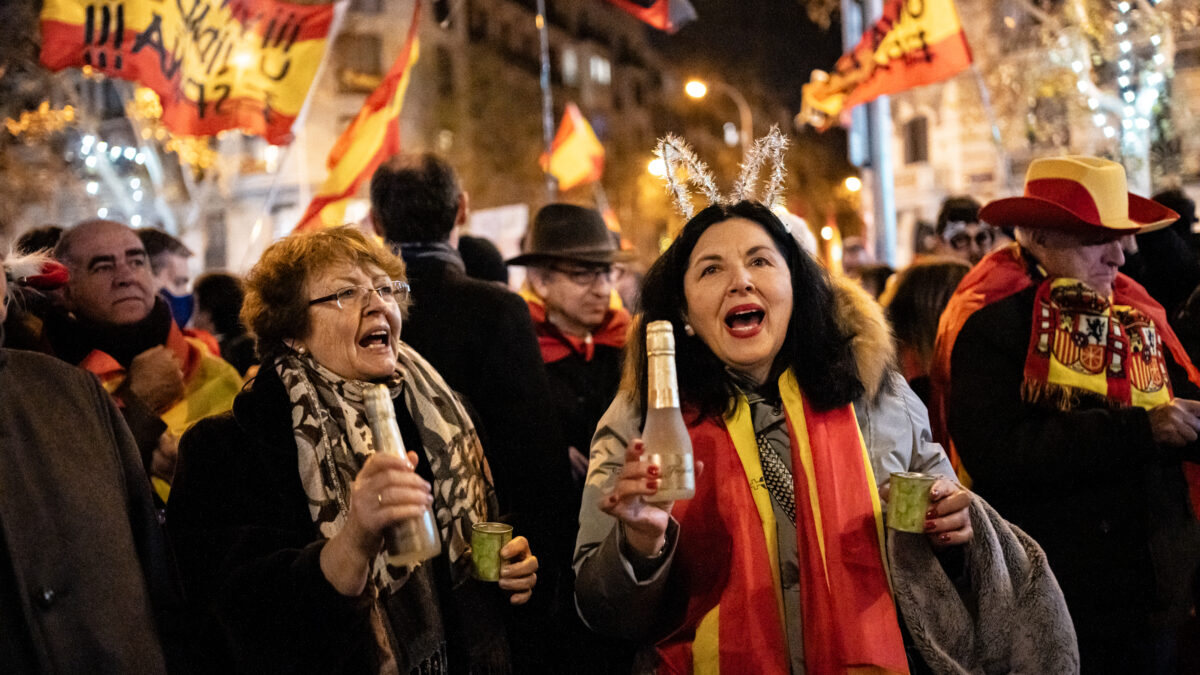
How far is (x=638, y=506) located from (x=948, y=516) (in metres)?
0.79

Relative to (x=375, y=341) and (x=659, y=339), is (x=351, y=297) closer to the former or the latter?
(x=375, y=341)

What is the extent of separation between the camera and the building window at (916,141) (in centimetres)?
3425

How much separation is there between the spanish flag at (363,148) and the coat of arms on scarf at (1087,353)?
442cm

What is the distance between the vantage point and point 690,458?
2164mm

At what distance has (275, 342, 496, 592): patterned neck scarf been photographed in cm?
274

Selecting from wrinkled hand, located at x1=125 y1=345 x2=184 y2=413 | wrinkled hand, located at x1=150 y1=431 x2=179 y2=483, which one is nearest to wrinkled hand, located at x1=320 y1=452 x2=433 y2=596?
wrinkled hand, located at x1=150 y1=431 x2=179 y2=483

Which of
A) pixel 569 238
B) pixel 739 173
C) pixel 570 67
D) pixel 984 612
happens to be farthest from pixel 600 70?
pixel 984 612

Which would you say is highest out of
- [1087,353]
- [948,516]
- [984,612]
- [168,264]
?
[168,264]

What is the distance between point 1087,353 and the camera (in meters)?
3.65

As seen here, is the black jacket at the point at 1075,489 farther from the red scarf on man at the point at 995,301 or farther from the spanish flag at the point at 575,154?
the spanish flag at the point at 575,154

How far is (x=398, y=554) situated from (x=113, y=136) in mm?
33340

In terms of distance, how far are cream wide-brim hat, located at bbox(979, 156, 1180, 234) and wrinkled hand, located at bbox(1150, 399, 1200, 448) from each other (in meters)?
0.66

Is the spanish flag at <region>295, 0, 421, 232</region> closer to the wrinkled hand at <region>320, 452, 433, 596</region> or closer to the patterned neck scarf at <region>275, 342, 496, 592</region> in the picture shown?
the patterned neck scarf at <region>275, 342, 496, 592</region>

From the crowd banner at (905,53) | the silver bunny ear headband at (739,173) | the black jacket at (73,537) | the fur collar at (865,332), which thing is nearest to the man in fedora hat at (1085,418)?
the fur collar at (865,332)
